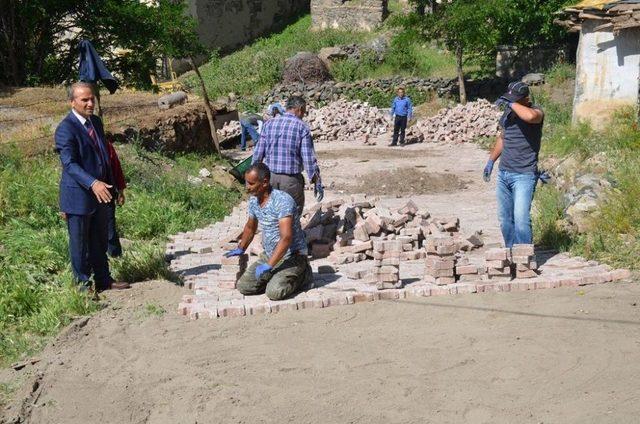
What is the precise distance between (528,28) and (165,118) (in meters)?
15.5

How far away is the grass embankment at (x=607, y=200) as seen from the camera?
7.83m

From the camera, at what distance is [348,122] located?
24.5m

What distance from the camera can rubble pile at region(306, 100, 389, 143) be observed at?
23.8 metres

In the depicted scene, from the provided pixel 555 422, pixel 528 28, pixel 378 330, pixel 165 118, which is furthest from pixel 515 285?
pixel 528 28

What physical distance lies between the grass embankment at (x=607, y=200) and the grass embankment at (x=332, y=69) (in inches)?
521

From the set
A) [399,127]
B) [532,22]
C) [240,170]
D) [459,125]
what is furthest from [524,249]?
[532,22]

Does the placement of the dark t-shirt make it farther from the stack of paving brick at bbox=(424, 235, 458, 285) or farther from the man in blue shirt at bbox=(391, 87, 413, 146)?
the man in blue shirt at bbox=(391, 87, 413, 146)

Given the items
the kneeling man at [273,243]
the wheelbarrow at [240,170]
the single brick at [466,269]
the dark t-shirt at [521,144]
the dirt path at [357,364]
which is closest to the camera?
the dirt path at [357,364]

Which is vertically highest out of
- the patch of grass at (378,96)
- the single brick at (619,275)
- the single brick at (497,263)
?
the patch of grass at (378,96)

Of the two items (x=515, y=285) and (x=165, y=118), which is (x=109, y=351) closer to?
(x=515, y=285)

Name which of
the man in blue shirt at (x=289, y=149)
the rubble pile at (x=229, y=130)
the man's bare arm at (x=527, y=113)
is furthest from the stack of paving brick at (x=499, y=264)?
the rubble pile at (x=229, y=130)

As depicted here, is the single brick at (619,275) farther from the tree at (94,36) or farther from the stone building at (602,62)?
the tree at (94,36)

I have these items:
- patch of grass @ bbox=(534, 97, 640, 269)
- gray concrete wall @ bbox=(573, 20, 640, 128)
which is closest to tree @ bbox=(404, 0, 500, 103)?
gray concrete wall @ bbox=(573, 20, 640, 128)

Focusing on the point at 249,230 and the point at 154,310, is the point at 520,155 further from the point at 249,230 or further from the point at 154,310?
the point at 154,310
